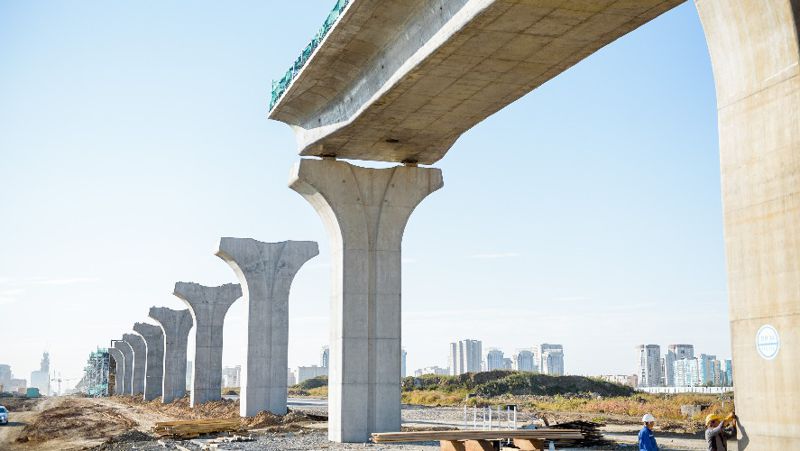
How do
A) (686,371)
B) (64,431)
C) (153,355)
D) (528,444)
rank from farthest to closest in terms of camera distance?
(686,371) → (153,355) → (64,431) → (528,444)

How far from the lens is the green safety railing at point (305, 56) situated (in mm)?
18031

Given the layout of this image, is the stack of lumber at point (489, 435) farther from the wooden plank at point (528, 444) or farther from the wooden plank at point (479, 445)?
the wooden plank at point (479, 445)

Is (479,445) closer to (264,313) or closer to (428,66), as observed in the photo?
(428,66)

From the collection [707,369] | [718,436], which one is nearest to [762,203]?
[718,436]

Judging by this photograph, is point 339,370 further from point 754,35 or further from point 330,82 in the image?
point 754,35

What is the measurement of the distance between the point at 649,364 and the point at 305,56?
178616 millimetres

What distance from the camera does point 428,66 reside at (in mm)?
16641

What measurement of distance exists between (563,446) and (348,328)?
21.0 ft

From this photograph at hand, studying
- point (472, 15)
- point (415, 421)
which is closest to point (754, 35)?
point (472, 15)

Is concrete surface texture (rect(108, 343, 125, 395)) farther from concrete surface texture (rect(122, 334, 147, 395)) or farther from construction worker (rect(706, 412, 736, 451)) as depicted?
construction worker (rect(706, 412, 736, 451))

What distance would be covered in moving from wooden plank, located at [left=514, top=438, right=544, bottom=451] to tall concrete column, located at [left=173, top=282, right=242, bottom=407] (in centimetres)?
3388

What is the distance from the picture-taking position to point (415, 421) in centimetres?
3288

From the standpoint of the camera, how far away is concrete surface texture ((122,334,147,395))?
274 ft

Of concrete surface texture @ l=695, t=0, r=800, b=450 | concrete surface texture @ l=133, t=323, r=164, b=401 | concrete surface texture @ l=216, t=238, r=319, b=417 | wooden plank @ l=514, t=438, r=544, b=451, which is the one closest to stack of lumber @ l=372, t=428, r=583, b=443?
wooden plank @ l=514, t=438, r=544, b=451
